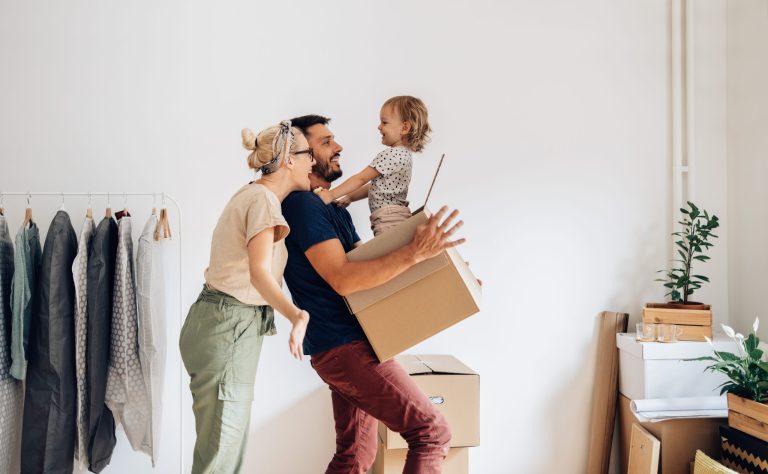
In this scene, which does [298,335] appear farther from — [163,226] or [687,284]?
[687,284]

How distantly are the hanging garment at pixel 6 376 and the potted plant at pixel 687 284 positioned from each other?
266cm

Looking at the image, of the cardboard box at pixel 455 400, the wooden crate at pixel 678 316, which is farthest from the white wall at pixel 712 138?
the cardboard box at pixel 455 400

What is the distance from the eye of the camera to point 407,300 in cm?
167

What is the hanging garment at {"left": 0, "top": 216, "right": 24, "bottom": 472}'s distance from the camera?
7.39 feet

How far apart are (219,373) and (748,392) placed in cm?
180

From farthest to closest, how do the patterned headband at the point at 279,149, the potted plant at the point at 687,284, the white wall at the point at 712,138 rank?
1. the white wall at the point at 712,138
2. the potted plant at the point at 687,284
3. the patterned headband at the point at 279,149

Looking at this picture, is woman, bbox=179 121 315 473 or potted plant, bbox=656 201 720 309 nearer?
woman, bbox=179 121 315 473

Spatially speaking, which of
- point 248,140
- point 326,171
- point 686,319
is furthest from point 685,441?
point 248,140

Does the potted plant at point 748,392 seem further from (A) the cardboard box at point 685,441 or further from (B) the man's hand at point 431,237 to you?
(B) the man's hand at point 431,237

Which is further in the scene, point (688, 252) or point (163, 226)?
point (688, 252)

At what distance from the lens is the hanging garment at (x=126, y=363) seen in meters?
2.31

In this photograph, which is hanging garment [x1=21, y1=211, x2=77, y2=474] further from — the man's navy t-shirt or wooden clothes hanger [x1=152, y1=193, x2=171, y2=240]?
the man's navy t-shirt

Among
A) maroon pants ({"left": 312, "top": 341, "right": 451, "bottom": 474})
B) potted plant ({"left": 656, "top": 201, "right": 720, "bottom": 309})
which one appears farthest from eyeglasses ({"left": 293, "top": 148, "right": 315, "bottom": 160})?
potted plant ({"left": 656, "top": 201, "right": 720, "bottom": 309})

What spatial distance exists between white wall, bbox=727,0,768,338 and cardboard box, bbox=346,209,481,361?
179 centimetres
